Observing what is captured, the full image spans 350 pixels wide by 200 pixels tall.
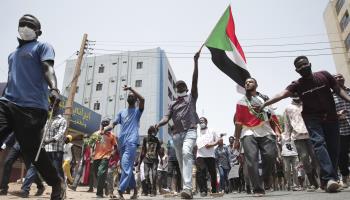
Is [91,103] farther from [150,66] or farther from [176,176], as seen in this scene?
[176,176]

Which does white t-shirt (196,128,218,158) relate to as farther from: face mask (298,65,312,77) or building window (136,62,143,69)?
building window (136,62,143,69)

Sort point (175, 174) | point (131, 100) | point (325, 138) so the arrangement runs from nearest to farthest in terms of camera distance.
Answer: point (325, 138), point (131, 100), point (175, 174)

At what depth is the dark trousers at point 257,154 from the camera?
5352 millimetres

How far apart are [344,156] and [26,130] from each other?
6080 millimetres

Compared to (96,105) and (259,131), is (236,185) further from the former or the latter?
(96,105)

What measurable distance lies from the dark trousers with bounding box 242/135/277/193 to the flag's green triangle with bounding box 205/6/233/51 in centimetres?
293

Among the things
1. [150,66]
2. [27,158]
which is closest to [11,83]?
[27,158]

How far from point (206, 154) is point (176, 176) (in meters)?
1.65

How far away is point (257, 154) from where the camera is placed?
5535 mm

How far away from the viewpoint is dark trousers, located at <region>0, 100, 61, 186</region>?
Answer: 344cm

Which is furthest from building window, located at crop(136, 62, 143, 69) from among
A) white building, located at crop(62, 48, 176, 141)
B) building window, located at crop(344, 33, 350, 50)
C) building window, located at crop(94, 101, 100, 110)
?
building window, located at crop(344, 33, 350, 50)

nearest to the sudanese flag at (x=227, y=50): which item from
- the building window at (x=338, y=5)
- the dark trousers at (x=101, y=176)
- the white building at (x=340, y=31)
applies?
the dark trousers at (x=101, y=176)

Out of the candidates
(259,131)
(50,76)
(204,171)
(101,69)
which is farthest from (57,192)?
(101,69)

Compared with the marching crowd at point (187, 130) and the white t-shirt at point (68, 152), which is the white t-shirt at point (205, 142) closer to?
the marching crowd at point (187, 130)
